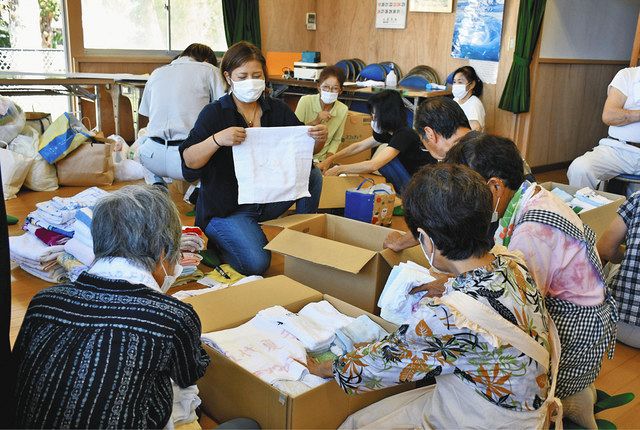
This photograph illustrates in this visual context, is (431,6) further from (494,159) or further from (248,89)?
(494,159)

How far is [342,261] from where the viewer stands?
244 cm

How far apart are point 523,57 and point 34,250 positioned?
174 inches

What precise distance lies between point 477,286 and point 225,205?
1.92m

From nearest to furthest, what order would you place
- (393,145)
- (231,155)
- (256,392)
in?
(256,392) → (231,155) → (393,145)

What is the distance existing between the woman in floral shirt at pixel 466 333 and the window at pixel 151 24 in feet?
19.0

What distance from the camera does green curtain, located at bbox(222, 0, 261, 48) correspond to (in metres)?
7.09

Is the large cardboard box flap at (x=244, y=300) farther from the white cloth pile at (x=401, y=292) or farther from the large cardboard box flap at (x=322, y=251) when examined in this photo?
the white cloth pile at (x=401, y=292)

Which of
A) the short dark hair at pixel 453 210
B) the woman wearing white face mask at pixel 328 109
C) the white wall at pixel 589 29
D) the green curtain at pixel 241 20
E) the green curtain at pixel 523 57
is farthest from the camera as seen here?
the green curtain at pixel 241 20

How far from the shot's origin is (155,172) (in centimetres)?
409

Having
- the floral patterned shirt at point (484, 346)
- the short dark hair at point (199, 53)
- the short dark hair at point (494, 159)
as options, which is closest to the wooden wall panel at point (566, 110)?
the short dark hair at point (199, 53)

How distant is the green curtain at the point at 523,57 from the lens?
18.0 feet

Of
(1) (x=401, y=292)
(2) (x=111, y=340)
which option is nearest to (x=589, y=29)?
(1) (x=401, y=292)

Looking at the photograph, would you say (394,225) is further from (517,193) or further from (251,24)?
(251,24)

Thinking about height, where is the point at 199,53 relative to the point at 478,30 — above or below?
below
